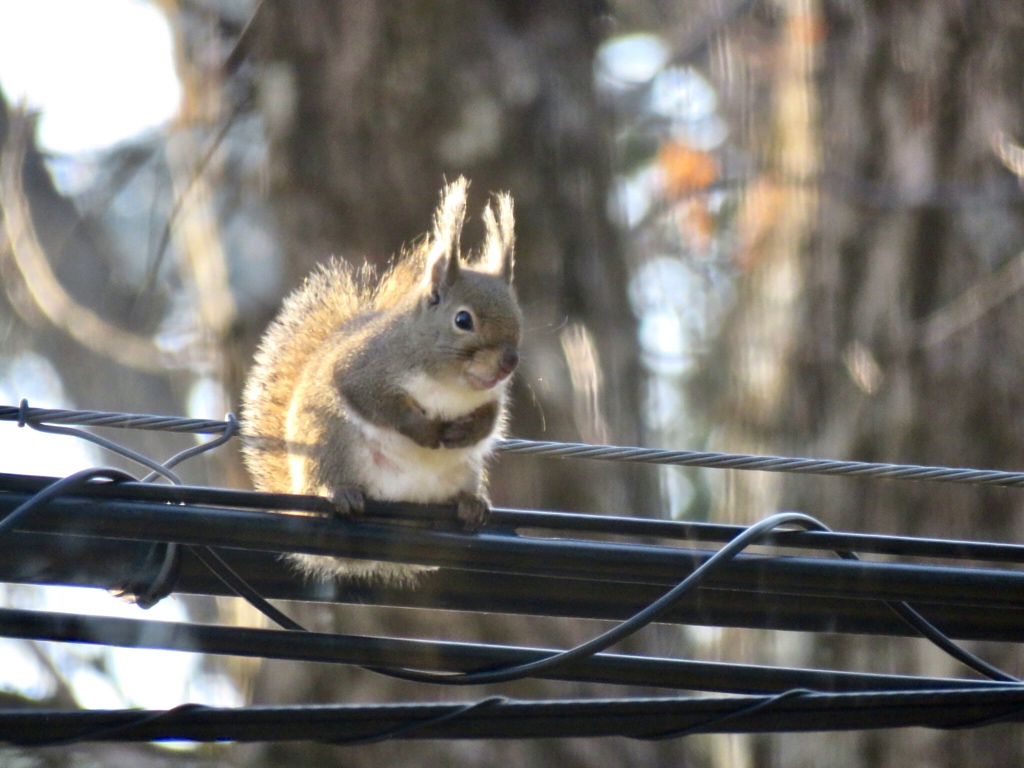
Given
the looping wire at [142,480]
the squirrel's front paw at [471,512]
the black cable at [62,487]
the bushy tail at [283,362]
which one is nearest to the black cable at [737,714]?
the squirrel's front paw at [471,512]

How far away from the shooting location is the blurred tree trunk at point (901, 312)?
477cm

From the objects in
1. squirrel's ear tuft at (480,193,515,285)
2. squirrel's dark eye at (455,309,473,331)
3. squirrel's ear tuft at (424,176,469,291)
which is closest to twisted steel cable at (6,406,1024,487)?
squirrel's dark eye at (455,309,473,331)

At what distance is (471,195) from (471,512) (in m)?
2.47

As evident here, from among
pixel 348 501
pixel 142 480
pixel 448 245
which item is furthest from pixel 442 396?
pixel 142 480

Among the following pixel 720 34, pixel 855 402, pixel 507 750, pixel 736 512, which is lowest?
pixel 507 750

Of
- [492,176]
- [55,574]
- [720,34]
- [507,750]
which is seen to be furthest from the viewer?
[720,34]

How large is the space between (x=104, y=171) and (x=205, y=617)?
290 centimetres

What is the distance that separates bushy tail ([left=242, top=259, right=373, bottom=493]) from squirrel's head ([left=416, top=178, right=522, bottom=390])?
1.31 ft

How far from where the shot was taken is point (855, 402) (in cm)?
502

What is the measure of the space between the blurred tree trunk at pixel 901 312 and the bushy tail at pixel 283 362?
2.32 metres

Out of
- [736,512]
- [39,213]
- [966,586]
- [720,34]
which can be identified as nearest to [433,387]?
[966,586]

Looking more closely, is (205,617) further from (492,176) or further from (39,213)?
(492,176)

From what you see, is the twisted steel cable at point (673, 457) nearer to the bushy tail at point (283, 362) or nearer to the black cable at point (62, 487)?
the black cable at point (62, 487)

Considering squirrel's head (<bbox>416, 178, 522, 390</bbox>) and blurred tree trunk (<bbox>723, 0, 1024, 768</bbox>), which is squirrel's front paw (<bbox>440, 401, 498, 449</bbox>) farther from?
blurred tree trunk (<bbox>723, 0, 1024, 768</bbox>)
